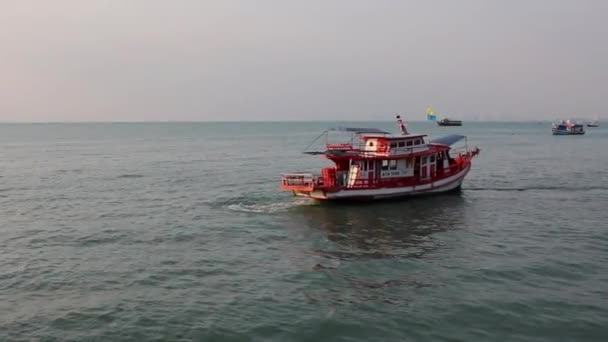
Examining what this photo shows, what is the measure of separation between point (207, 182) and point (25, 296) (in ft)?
109

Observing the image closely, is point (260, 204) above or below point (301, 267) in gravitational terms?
above

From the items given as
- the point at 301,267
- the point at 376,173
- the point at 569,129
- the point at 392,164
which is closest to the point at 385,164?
the point at 392,164

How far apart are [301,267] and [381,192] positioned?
643 inches

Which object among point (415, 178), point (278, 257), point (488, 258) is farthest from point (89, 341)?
point (415, 178)

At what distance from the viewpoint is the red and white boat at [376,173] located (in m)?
38.7

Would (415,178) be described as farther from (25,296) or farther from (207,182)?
(25,296)

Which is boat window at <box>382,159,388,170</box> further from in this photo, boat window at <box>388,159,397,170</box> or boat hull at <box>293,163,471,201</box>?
boat hull at <box>293,163,471,201</box>

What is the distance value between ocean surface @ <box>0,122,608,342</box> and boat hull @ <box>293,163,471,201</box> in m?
0.80

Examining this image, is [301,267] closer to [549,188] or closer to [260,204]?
[260,204]

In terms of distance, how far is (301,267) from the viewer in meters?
24.5

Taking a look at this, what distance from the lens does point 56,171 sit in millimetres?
65250

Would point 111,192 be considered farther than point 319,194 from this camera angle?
Yes

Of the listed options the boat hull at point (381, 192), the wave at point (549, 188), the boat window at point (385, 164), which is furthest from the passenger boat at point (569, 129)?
the boat window at point (385, 164)

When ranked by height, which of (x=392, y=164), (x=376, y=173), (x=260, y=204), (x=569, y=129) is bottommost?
(x=260, y=204)
